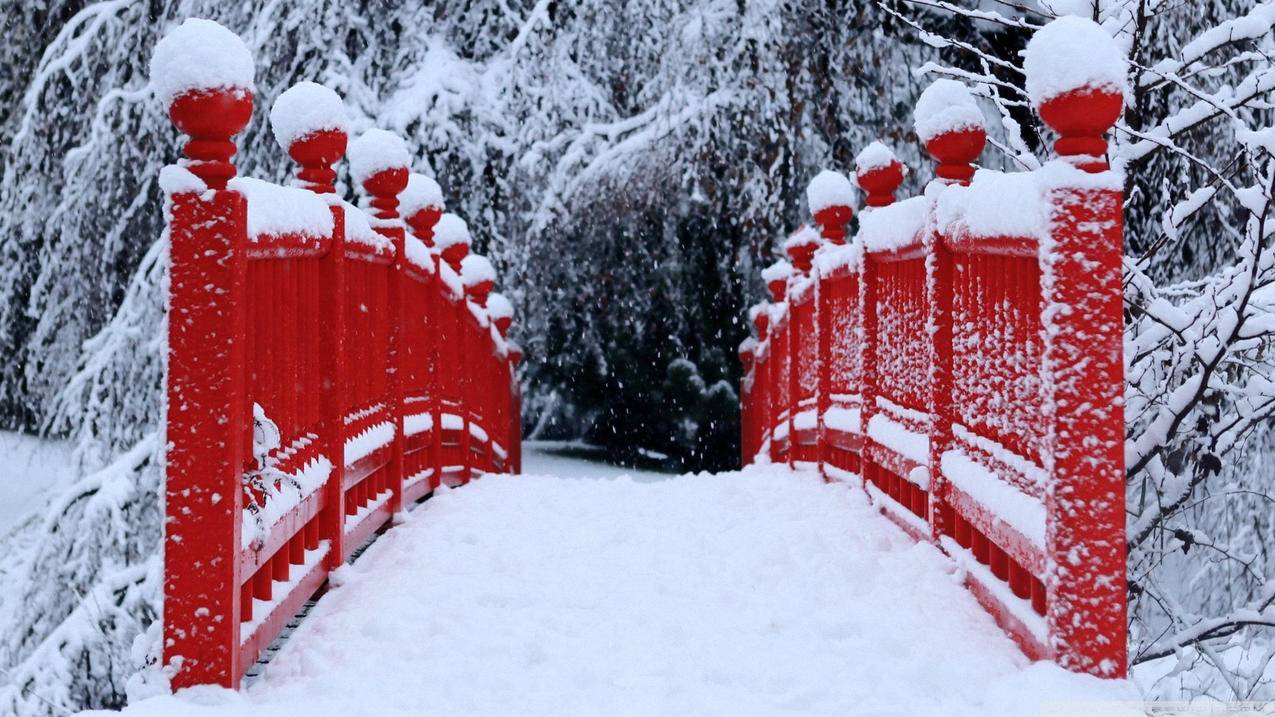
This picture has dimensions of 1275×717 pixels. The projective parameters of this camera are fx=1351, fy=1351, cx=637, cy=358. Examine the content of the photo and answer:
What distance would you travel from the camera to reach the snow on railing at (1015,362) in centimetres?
290

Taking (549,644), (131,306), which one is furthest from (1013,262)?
(131,306)

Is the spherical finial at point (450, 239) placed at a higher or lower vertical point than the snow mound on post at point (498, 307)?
higher

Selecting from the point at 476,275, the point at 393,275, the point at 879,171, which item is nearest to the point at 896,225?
the point at 879,171

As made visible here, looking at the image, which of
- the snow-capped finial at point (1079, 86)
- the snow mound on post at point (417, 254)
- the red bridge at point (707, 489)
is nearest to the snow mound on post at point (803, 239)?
the red bridge at point (707, 489)

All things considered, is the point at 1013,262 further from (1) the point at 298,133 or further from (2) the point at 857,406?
(2) the point at 857,406

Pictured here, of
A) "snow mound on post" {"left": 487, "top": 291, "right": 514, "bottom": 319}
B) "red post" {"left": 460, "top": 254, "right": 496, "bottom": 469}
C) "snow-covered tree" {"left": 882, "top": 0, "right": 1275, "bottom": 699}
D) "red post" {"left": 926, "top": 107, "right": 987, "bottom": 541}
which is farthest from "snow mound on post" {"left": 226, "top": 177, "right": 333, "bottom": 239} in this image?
"snow mound on post" {"left": 487, "top": 291, "right": 514, "bottom": 319}

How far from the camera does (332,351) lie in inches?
171

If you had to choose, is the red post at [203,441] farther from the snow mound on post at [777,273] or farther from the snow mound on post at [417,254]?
the snow mound on post at [777,273]

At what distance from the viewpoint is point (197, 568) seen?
116 inches

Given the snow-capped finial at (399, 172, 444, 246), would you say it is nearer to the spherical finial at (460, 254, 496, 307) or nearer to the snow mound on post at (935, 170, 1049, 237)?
the spherical finial at (460, 254, 496, 307)

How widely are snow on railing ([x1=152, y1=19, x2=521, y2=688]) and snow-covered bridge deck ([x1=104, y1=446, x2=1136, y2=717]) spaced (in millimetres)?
169

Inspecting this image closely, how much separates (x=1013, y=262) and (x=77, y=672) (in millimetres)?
4880

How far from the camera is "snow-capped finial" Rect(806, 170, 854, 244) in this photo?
7.36m

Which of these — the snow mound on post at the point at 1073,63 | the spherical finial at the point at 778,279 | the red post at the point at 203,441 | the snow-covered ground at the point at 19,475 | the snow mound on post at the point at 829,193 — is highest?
the snow mound on post at the point at 829,193
